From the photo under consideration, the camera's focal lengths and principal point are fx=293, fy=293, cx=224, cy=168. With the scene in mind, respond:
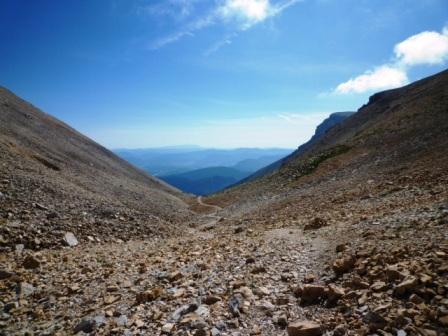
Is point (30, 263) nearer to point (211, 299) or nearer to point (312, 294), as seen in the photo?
point (211, 299)

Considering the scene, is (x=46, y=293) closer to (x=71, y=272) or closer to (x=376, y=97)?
(x=71, y=272)

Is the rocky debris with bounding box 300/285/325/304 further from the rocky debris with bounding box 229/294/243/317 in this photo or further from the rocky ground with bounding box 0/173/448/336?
the rocky debris with bounding box 229/294/243/317

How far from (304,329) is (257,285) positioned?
8.74 ft

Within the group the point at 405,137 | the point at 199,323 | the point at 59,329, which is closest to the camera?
the point at 199,323

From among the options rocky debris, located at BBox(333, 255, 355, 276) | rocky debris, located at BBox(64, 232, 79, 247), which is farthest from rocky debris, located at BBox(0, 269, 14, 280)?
rocky debris, located at BBox(333, 255, 355, 276)

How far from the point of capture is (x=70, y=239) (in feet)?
51.3

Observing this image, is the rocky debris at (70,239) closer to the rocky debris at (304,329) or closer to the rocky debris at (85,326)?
the rocky debris at (85,326)

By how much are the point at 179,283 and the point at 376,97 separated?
108 m

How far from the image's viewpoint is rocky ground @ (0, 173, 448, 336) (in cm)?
604

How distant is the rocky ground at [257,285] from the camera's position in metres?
6.04

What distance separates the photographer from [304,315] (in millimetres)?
6703

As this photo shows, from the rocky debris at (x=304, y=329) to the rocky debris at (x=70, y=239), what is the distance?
43.2 feet

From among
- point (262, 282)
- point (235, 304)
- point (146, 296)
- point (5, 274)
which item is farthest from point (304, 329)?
point (5, 274)

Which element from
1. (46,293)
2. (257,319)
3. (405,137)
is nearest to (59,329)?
(46,293)
